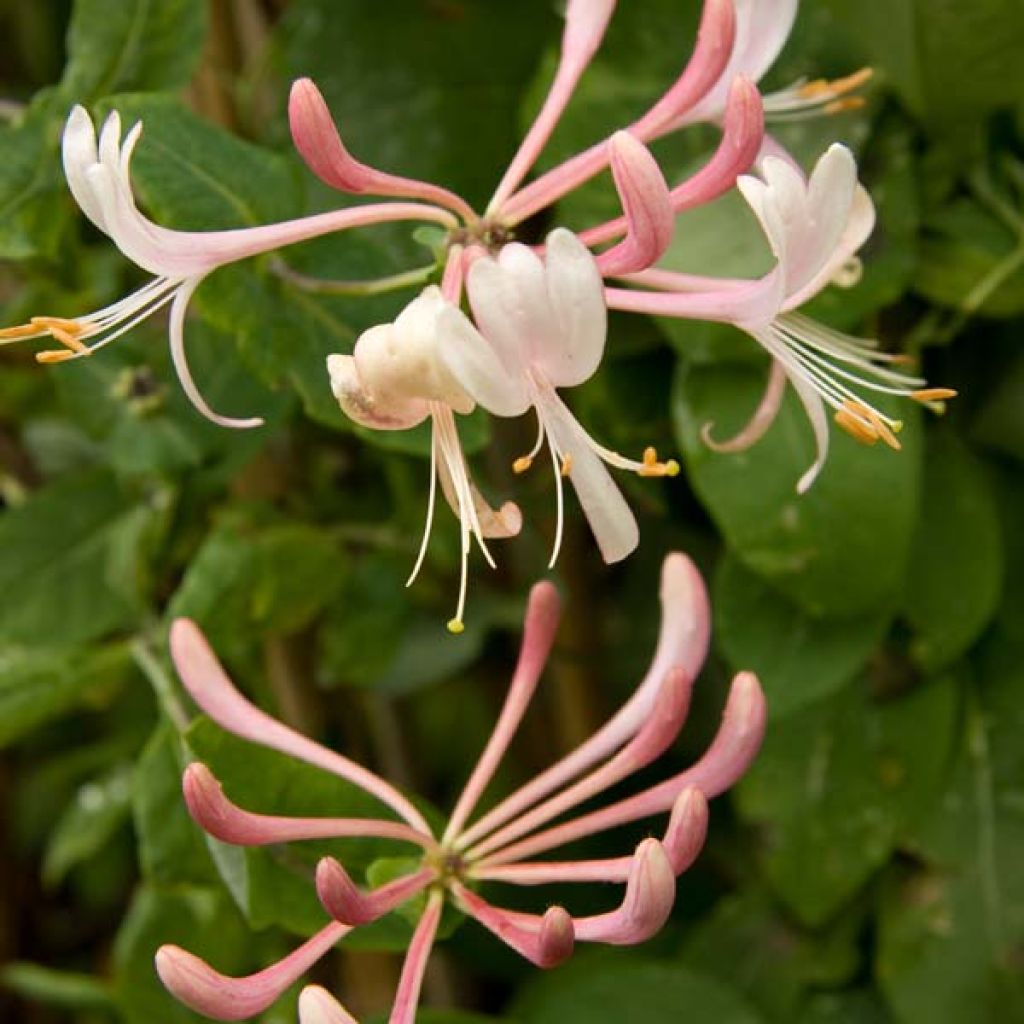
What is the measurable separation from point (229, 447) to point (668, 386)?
0.21 m

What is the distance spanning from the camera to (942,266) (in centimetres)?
80

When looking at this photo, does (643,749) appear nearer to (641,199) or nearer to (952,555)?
(641,199)

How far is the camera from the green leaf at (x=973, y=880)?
0.90 metres

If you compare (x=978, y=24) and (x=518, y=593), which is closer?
(x=978, y=24)

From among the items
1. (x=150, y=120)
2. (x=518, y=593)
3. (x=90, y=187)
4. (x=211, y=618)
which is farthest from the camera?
(x=518, y=593)

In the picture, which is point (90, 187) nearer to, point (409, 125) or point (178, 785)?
point (178, 785)

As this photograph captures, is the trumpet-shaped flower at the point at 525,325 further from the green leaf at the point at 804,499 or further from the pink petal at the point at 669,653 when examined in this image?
the green leaf at the point at 804,499

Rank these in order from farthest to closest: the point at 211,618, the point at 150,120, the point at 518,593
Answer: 1. the point at 518,593
2. the point at 211,618
3. the point at 150,120

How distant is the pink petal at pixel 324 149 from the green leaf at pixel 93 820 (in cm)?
48

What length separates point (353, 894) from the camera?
20.6 inches

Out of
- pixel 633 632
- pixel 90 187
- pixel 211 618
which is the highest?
pixel 90 187

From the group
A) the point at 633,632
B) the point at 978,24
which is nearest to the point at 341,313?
the point at 978,24

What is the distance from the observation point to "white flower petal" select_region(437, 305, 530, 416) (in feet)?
1.49

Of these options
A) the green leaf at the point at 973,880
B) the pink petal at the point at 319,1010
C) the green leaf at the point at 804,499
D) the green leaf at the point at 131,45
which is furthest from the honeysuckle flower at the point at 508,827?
the green leaf at the point at 973,880
